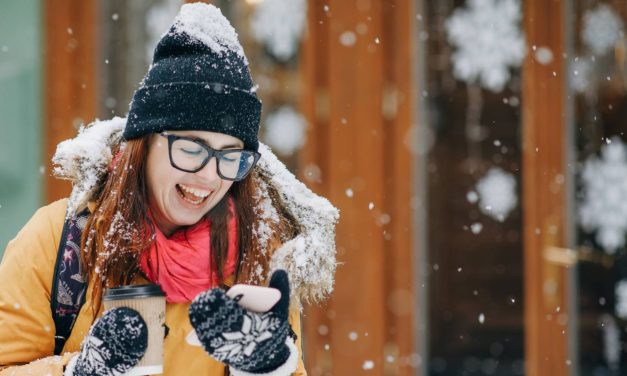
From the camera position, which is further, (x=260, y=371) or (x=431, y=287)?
(x=431, y=287)

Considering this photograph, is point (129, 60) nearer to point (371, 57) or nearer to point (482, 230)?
point (371, 57)

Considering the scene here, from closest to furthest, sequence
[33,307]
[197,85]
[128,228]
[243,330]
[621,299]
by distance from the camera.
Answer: [243,330] < [33,307] < [128,228] < [197,85] < [621,299]

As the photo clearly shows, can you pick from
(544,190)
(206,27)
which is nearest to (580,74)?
(544,190)

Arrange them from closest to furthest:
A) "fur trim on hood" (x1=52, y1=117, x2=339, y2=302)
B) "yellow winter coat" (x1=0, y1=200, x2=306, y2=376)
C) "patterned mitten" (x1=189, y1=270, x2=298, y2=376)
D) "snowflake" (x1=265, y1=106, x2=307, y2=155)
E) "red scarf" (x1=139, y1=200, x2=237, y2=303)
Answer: "patterned mitten" (x1=189, y1=270, x2=298, y2=376)
"yellow winter coat" (x1=0, y1=200, x2=306, y2=376)
"red scarf" (x1=139, y1=200, x2=237, y2=303)
"fur trim on hood" (x1=52, y1=117, x2=339, y2=302)
"snowflake" (x1=265, y1=106, x2=307, y2=155)

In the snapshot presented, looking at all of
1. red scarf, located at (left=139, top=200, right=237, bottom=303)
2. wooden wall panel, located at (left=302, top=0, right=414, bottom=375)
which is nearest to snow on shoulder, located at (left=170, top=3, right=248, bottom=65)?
red scarf, located at (left=139, top=200, right=237, bottom=303)

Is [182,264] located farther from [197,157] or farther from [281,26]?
[281,26]

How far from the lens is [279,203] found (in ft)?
8.33

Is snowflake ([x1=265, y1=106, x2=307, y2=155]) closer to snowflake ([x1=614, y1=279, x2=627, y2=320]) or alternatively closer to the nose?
snowflake ([x1=614, y1=279, x2=627, y2=320])

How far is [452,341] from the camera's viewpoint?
17.7 ft

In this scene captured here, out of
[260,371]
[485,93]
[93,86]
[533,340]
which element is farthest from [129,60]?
[260,371]

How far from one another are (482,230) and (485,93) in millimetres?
916

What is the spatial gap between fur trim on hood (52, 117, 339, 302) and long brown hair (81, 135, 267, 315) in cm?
4

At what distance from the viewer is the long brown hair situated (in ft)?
7.00

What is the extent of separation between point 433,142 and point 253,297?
3686mm
